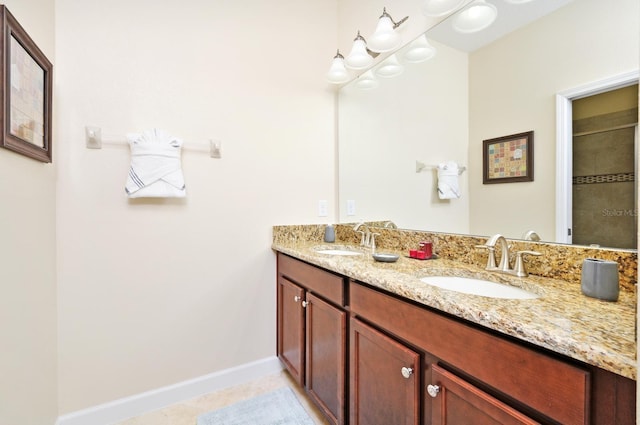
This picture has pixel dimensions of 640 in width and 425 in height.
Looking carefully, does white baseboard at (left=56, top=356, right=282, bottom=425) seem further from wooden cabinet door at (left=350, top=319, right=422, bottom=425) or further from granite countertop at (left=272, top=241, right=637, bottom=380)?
granite countertop at (left=272, top=241, right=637, bottom=380)

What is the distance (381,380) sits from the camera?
1026 millimetres

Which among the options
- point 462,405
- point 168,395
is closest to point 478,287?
point 462,405

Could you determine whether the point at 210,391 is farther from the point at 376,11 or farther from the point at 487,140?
the point at 376,11

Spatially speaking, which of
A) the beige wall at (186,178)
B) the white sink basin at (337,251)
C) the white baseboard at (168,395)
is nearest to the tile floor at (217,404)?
the white baseboard at (168,395)

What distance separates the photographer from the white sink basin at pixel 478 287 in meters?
0.97

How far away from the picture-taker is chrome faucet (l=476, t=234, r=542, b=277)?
3.48 feet

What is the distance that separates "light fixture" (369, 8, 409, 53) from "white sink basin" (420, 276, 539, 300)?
4.28 feet

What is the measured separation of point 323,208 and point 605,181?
1497 mm

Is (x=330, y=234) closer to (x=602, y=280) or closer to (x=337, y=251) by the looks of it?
(x=337, y=251)

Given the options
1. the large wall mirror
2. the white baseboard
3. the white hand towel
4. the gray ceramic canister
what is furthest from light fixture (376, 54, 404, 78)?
the white baseboard

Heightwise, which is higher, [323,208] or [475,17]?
[475,17]

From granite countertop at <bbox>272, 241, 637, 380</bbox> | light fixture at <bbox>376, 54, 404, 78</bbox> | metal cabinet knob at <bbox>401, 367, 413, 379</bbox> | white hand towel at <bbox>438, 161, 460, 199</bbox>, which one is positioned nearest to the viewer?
granite countertop at <bbox>272, 241, 637, 380</bbox>

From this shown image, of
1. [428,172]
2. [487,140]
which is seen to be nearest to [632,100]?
[487,140]

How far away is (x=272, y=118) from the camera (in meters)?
1.92
